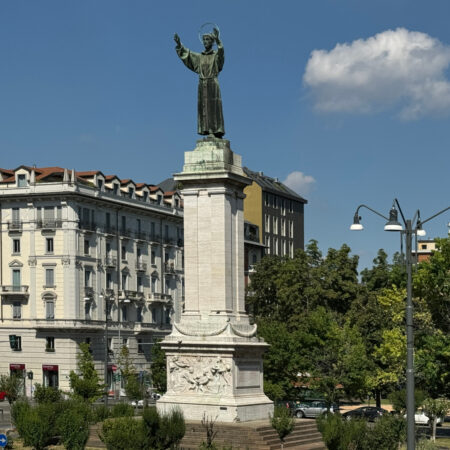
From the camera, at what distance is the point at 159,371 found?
250 ft

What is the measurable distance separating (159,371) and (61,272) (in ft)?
45.6

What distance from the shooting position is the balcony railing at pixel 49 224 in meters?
85.9

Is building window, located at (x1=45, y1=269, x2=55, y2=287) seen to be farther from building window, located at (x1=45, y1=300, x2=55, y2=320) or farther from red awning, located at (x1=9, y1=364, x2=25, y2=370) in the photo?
red awning, located at (x1=9, y1=364, x2=25, y2=370)

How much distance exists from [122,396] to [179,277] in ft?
65.0

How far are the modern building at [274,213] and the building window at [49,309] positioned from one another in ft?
136

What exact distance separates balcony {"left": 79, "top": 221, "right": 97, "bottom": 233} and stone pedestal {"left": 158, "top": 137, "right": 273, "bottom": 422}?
4628 centimetres

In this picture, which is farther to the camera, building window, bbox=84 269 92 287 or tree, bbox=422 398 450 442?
building window, bbox=84 269 92 287

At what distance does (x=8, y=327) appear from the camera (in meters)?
87.0

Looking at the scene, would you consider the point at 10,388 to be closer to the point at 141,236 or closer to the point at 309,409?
the point at 309,409

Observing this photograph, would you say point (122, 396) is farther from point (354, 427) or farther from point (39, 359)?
point (354, 427)

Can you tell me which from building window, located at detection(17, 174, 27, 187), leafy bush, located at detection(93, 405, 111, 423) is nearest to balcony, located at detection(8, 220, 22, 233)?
building window, located at detection(17, 174, 27, 187)


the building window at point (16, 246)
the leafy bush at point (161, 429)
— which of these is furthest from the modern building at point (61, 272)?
the leafy bush at point (161, 429)

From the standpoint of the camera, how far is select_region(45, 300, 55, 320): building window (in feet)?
280

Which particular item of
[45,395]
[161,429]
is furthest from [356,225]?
[45,395]
